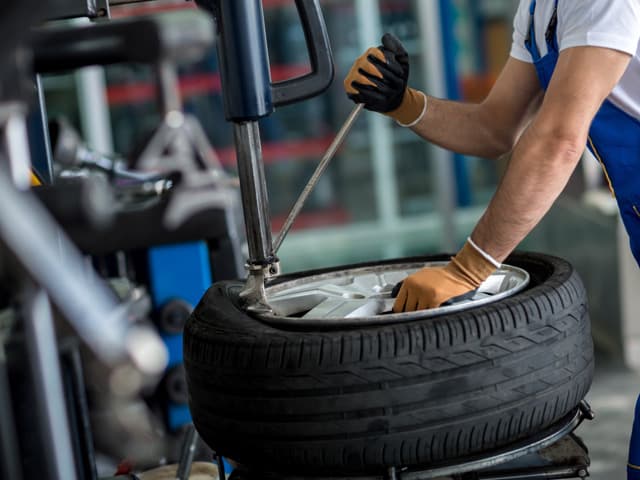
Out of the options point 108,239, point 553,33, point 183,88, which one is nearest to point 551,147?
point 553,33

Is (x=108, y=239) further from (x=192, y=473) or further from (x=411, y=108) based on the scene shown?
(x=411, y=108)

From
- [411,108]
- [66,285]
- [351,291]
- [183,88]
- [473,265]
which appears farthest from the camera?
[183,88]

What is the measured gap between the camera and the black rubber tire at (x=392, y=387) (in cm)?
99

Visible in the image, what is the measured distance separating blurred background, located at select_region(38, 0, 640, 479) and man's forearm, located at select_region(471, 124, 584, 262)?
412 centimetres

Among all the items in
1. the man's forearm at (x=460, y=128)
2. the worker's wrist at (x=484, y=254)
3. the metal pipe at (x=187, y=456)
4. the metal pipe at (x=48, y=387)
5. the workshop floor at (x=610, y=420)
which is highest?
the man's forearm at (x=460, y=128)

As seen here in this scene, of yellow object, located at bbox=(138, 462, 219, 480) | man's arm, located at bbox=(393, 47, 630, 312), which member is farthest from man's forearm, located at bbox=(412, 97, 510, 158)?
yellow object, located at bbox=(138, 462, 219, 480)

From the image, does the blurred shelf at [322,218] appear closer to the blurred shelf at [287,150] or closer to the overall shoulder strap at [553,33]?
the blurred shelf at [287,150]

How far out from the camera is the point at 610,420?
2729 millimetres

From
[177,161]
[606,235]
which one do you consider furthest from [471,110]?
[606,235]

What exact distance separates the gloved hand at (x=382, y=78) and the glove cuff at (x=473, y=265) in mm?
432

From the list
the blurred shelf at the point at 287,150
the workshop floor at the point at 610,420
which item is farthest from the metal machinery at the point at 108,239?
the blurred shelf at the point at 287,150

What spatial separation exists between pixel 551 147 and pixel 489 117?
504 mm

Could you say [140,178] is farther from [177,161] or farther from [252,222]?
[252,222]

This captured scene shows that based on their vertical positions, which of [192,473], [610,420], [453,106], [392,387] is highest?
[453,106]
